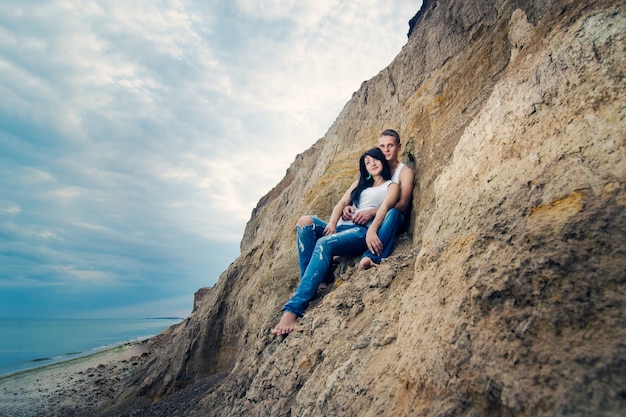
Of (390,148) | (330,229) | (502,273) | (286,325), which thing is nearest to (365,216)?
(330,229)

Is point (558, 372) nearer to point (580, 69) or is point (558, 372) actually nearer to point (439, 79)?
point (580, 69)

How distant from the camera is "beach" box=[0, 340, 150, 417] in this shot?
10.5m

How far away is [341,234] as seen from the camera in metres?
4.50

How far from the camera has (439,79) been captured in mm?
5672

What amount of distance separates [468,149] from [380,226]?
147cm

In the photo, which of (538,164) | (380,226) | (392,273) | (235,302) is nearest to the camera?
(538,164)

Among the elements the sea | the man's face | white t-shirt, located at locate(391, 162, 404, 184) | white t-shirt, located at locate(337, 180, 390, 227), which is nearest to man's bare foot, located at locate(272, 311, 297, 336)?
white t-shirt, located at locate(337, 180, 390, 227)

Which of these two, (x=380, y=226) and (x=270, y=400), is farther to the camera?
(x=380, y=226)

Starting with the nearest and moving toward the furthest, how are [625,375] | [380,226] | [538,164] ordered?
[625,375], [538,164], [380,226]

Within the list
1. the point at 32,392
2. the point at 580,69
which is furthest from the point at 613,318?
the point at 32,392

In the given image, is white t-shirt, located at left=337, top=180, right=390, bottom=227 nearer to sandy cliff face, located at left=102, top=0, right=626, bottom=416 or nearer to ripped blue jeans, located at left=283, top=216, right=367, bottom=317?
ripped blue jeans, located at left=283, top=216, right=367, bottom=317

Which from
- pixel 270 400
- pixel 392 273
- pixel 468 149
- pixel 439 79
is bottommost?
pixel 270 400

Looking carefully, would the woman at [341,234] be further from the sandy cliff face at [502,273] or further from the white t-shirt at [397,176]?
the sandy cliff face at [502,273]

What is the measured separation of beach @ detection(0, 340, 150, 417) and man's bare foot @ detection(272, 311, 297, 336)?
27.3 feet
